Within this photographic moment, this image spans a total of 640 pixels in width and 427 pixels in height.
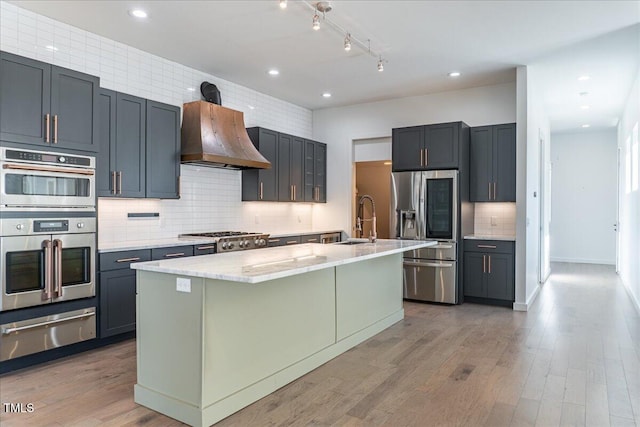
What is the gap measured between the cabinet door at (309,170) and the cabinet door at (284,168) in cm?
43

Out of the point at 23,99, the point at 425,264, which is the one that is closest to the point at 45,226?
the point at 23,99

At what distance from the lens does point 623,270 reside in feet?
24.3

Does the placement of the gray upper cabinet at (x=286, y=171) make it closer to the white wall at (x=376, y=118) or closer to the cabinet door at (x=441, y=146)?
the white wall at (x=376, y=118)

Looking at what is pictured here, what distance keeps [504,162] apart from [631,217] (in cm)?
213

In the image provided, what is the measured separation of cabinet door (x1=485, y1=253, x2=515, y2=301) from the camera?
5551 millimetres

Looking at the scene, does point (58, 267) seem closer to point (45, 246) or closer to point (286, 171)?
point (45, 246)

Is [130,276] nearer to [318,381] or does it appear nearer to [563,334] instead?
[318,381]

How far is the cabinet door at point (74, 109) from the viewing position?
3.60 meters

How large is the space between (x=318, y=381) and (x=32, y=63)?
3.37 meters

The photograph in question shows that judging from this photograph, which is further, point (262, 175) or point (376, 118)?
point (376, 118)

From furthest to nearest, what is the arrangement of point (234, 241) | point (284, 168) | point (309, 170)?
point (309, 170) → point (284, 168) → point (234, 241)

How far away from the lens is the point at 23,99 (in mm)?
3396

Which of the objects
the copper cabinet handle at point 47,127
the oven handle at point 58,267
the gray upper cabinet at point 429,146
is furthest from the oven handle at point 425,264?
the copper cabinet handle at point 47,127

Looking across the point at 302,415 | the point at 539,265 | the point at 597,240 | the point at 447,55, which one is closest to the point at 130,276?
the point at 302,415
